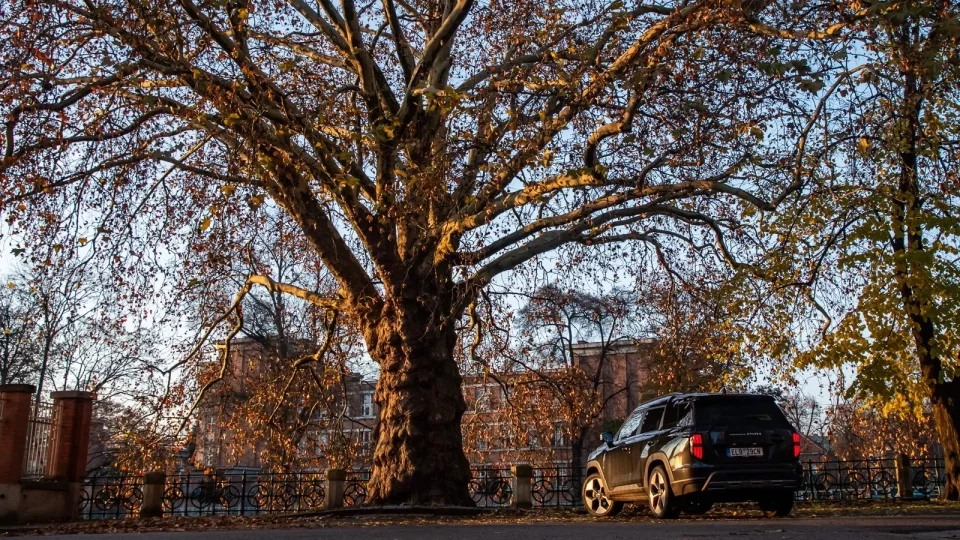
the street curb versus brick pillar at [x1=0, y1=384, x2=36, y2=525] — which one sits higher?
brick pillar at [x1=0, y1=384, x2=36, y2=525]

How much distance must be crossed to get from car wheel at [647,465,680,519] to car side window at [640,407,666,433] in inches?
32.3

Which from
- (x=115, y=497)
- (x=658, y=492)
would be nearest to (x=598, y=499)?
(x=658, y=492)

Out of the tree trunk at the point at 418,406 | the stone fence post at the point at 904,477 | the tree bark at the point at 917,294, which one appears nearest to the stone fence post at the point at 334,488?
the tree trunk at the point at 418,406

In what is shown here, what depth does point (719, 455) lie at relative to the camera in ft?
40.6

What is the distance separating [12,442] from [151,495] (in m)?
3.86

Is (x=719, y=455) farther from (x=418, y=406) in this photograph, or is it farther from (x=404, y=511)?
(x=418, y=406)

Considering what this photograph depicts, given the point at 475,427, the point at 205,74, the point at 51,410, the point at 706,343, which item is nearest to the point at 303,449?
the point at 475,427

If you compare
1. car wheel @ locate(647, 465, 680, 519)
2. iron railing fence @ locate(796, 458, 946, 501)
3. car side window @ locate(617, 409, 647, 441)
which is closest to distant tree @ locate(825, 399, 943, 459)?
iron railing fence @ locate(796, 458, 946, 501)

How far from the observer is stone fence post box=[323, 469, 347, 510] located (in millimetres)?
21406

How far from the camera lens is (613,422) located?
160 feet

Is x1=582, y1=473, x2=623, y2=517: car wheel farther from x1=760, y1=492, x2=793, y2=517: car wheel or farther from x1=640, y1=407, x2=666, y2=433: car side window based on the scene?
x1=760, y1=492, x2=793, y2=517: car wheel

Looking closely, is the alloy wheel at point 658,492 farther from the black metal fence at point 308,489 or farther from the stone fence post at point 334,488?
the stone fence post at point 334,488

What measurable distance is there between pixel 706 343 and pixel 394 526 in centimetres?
1063

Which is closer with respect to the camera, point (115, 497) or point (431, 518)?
point (431, 518)
